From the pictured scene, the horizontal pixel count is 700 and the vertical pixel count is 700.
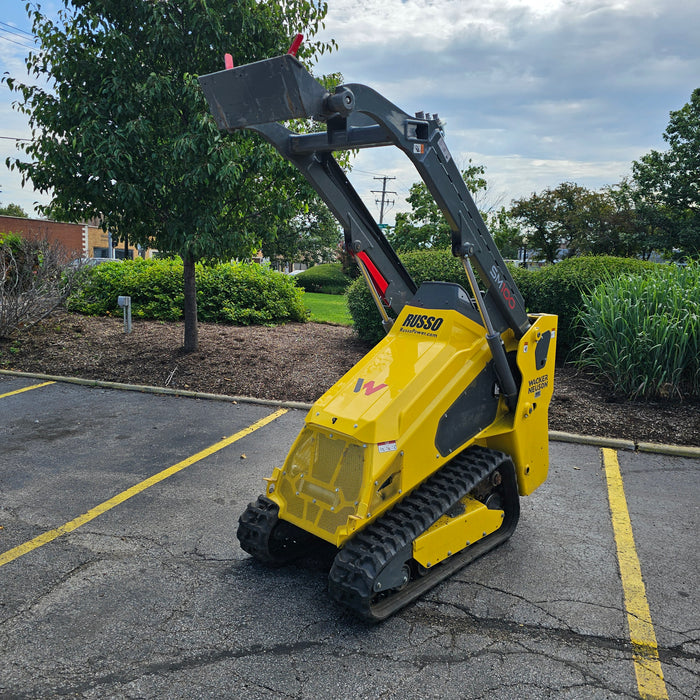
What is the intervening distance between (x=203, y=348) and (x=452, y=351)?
21.2 feet

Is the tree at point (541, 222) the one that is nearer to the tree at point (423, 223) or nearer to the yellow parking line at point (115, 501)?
the tree at point (423, 223)

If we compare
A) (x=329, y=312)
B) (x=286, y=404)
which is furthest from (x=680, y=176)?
(x=286, y=404)

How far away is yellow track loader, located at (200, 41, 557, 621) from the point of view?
3.07 meters

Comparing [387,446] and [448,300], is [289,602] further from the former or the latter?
[448,300]

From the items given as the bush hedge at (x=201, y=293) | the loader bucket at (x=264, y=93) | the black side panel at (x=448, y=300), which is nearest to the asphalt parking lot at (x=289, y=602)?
the black side panel at (x=448, y=300)

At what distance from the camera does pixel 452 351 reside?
3.74m

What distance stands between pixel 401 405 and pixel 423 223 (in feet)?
41.3

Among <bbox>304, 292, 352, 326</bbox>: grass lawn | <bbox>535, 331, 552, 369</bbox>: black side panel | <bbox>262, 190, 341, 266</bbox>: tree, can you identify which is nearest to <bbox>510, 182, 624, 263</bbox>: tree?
<bbox>262, 190, 341, 266</bbox>: tree

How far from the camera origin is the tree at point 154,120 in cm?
750

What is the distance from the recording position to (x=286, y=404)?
24.5 ft

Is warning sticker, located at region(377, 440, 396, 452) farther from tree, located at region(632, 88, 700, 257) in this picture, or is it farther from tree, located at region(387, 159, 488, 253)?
tree, located at region(632, 88, 700, 257)

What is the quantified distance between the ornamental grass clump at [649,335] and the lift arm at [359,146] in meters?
3.60

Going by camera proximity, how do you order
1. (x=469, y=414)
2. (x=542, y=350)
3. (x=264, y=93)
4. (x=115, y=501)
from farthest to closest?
(x=115, y=501) < (x=542, y=350) < (x=469, y=414) < (x=264, y=93)

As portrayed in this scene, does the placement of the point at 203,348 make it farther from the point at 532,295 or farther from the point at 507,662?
the point at 507,662
